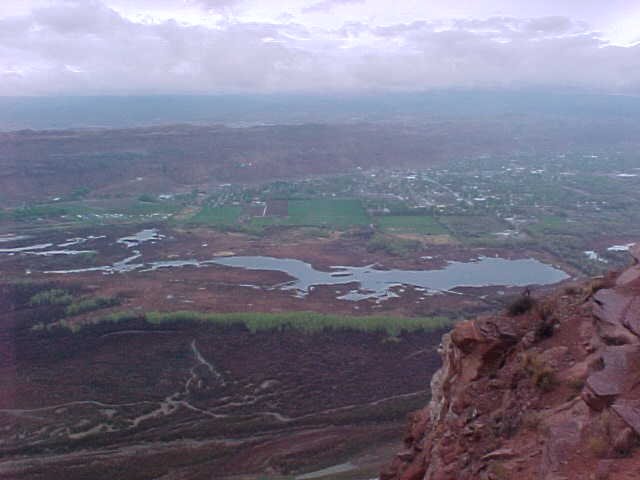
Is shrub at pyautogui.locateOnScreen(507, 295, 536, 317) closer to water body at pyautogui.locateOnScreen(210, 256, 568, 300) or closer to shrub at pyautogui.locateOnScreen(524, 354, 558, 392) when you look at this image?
shrub at pyautogui.locateOnScreen(524, 354, 558, 392)

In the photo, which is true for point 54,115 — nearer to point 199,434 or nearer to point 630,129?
point 630,129

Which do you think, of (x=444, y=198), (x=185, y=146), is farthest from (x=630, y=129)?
(x=185, y=146)

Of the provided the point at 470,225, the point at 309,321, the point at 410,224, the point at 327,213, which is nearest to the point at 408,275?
the point at 309,321

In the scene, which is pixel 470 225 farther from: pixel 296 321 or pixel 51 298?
pixel 51 298

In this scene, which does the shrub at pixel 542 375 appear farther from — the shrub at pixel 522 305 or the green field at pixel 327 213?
the green field at pixel 327 213

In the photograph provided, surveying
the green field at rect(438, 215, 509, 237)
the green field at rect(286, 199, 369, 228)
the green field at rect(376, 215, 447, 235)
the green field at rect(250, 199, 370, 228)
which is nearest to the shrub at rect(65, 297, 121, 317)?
the green field at rect(250, 199, 370, 228)

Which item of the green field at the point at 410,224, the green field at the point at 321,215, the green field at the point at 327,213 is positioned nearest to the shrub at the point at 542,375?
the green field at the point at 410,224
